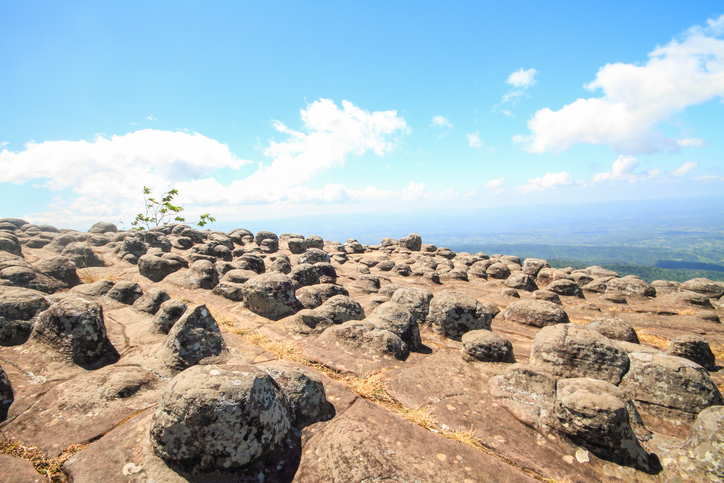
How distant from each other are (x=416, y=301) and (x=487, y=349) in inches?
128

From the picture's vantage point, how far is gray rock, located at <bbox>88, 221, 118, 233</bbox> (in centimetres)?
2441

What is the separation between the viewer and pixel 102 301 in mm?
9273

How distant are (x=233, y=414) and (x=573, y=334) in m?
7.28

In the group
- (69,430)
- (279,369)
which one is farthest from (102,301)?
(279,369)

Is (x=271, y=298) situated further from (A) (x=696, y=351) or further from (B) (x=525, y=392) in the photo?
(A) (x=696, y=351)

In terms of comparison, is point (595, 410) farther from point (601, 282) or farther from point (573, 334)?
point (601, 282)

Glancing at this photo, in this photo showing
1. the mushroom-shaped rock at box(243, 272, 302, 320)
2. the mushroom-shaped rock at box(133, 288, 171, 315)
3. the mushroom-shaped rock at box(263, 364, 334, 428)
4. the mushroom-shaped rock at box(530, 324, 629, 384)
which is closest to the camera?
the mushroom-shaped rock at box(263, 364, 334, 428)

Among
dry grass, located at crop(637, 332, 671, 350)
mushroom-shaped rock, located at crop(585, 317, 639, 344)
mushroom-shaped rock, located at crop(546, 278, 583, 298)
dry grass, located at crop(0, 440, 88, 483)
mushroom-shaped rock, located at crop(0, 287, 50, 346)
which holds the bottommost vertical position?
dry grass, located at crop(637, 332, 671, 350)

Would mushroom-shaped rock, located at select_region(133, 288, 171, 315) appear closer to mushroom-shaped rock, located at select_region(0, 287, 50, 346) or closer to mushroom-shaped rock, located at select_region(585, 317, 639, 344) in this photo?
mushroom-shaped rock, located at select_region(0, 287, 50, 346)

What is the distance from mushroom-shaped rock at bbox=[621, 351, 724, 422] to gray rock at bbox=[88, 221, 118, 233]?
32205 millimetres

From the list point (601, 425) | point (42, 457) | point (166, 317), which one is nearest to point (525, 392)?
point (601, 425)

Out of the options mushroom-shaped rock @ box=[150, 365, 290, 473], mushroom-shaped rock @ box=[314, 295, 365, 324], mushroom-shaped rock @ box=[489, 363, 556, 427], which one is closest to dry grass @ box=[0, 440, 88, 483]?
mushroom-shaped rock @ box=[150, 365, 290, 473]

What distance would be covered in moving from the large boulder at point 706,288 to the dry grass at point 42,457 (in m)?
24.5

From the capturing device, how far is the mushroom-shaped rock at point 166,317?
7.69 metres
